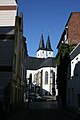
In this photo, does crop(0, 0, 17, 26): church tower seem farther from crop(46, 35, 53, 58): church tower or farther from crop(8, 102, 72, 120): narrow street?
crop(46, 35, 53, 58): church tower

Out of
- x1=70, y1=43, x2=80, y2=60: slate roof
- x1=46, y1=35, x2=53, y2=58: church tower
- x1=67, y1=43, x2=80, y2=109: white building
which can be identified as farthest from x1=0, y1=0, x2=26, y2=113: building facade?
x1=46, y1=35, x2=53, y2=58: church tower

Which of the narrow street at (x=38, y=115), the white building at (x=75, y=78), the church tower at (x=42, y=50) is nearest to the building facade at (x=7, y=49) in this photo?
the narrow street at (x=38, y=115)

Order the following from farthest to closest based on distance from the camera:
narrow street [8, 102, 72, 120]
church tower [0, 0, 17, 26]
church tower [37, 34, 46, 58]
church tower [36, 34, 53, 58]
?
church tower [36, 34, 53, 58]
church tower [37, 34, 46, 58]
church tower [0, 0, 17, 26]
narrow street [8, 102, 72, 120]

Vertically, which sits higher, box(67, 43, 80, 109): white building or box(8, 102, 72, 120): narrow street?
box(67, 43, 80, 109): white building

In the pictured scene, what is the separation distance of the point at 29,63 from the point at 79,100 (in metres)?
78.9

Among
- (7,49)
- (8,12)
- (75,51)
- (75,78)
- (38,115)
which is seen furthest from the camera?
(75,78)

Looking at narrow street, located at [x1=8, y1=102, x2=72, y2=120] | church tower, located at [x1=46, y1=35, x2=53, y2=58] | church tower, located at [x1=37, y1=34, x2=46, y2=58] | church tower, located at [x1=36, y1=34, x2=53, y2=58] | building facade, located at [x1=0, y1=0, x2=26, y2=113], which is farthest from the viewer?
church tower, located at [x1=46, y1=35, x2=53, y2=58]

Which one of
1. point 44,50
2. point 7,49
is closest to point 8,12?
point 7,49

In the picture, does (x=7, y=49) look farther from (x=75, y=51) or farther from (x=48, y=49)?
(x=48, y=49)

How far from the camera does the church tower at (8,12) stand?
2609 cm

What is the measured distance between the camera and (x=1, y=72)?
2375cm

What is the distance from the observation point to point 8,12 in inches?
1050

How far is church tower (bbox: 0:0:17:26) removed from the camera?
26.1 meters

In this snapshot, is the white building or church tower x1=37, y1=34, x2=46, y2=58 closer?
the white building
